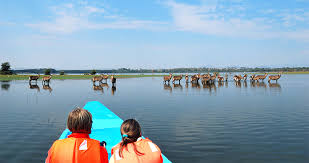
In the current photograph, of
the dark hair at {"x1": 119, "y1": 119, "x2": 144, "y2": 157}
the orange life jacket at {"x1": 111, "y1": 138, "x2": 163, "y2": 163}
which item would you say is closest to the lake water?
the orange life jacket at {"x1": 111, "y1": 138, "x2": 163, "y2": 163}

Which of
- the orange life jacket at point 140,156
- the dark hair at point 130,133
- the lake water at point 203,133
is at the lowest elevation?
the lake water at point 203,133

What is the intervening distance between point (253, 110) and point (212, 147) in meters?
7.92

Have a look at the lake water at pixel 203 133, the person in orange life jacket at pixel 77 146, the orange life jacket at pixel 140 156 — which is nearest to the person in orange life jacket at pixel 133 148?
the orange life jacket at pixel 140 156

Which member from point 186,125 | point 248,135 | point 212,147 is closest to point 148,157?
point 212,147

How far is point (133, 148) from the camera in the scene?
344 cm

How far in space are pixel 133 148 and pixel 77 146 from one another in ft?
2.36

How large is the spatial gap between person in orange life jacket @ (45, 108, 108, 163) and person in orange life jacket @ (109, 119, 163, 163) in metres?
0.34

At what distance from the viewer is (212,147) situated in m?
8.15

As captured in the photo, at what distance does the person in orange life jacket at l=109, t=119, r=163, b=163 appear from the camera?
135 inches

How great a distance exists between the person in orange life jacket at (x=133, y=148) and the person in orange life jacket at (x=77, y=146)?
1.11 ft

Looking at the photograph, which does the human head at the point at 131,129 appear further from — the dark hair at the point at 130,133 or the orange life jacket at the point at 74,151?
the orange life jacket at the point at 74,151

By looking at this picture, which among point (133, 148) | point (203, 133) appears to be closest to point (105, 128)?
point (203, 133)

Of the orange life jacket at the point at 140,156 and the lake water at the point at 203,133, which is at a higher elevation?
the orange life jacket at the point at 140,156

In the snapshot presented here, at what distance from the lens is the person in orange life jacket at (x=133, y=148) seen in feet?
11.2
